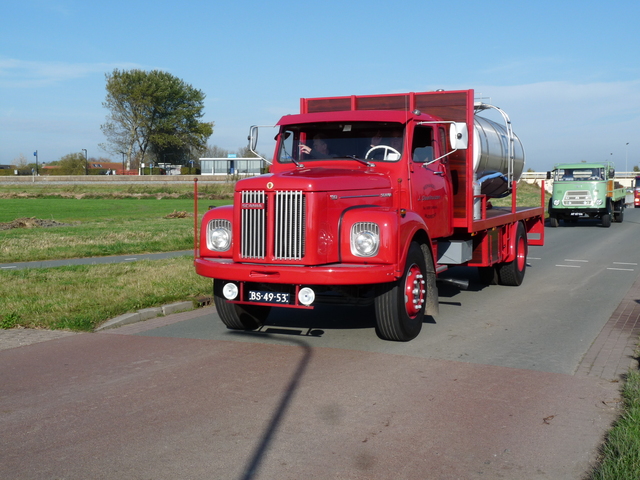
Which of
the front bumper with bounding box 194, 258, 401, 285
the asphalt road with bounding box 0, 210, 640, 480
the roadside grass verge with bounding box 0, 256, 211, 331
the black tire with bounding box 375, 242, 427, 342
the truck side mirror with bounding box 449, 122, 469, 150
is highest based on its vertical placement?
the truck side mirror with bounding box 449, 122, 469, 150

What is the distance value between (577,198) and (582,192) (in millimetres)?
311

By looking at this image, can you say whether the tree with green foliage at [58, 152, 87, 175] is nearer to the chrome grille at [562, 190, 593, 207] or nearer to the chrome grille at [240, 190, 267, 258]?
the chrome grille at [562, 190, 593, 207]

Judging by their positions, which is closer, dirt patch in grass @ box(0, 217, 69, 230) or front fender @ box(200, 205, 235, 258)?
front fender @ box(200, 205, 235, 258)

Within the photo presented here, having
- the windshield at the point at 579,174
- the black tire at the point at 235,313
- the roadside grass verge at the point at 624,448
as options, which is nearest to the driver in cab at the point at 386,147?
the black tire at the point at 235,313

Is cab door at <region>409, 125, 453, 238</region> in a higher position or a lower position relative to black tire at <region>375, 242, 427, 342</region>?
higher

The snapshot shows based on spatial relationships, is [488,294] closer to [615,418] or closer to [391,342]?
[391,342]

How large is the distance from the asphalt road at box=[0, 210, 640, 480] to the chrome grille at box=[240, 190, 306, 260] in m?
1.02

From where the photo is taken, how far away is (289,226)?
7.02 metres

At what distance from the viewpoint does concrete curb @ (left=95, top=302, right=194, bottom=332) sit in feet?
28.3

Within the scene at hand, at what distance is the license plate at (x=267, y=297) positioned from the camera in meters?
7.08

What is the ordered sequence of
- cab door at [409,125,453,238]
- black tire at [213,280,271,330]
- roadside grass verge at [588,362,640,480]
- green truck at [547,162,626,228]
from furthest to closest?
green truck at [547,162,626,228] < cab door at [409,125,453,238] < black tire at [213,280,271,330] < roadside grass verge at [588,362,640,480]

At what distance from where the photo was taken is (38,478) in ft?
13.2

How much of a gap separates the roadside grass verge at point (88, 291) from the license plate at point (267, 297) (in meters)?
2.35

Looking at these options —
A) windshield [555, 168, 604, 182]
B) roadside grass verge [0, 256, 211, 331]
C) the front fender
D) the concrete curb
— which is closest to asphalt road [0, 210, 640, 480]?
the concrete curb
